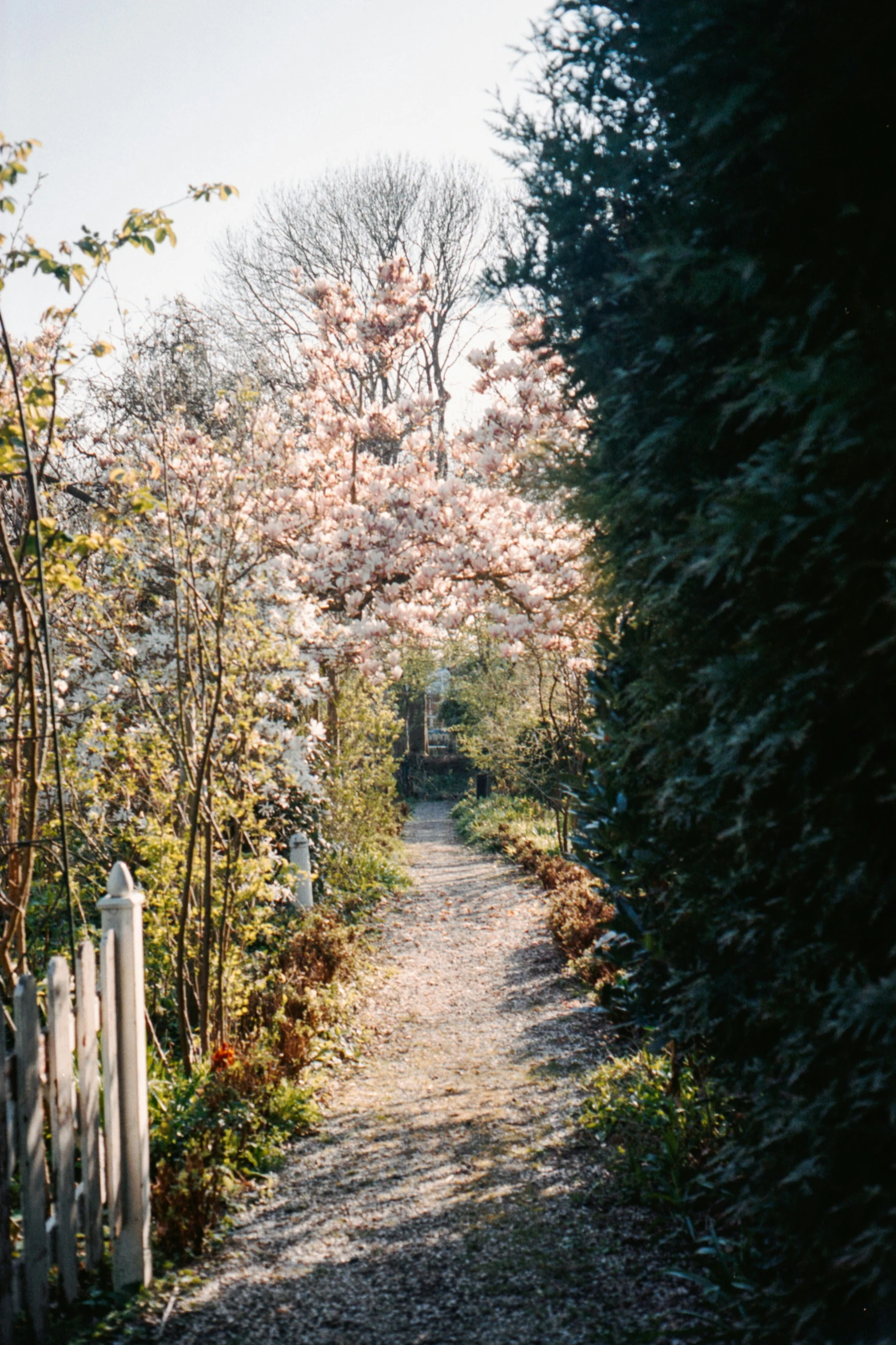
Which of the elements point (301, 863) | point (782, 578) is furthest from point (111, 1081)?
point (301, 863)

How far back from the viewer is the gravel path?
110 inches

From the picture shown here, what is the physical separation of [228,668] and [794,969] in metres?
3.92

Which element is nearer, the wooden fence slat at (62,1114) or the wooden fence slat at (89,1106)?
the wooden fence slat at (62,1114)

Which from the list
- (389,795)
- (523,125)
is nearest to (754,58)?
(523,125)

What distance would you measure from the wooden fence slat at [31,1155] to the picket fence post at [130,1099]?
16.3 inches

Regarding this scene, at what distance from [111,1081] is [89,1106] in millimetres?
129

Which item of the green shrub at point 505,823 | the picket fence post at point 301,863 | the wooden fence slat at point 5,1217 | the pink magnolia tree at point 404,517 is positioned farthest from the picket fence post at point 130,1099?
the green shrub at point 505,823

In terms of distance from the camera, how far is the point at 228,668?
5.32m

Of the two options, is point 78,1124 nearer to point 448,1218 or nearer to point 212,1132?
point 212,1132

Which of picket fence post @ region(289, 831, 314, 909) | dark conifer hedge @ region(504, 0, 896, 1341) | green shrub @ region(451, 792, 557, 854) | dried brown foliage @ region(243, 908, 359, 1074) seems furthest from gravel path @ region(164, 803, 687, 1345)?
green shrub @ region(451, 792, 557, 854)

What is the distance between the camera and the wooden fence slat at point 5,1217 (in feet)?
7.62

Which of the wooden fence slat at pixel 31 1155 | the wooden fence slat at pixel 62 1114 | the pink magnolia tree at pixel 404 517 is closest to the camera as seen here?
the wooden fence slat at pixel 31 1155

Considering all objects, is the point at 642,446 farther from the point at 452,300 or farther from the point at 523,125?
the point at 452,300

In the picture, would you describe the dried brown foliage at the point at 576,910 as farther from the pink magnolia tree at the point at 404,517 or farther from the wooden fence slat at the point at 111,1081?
the pink magnolia tree at the point at 404,517
